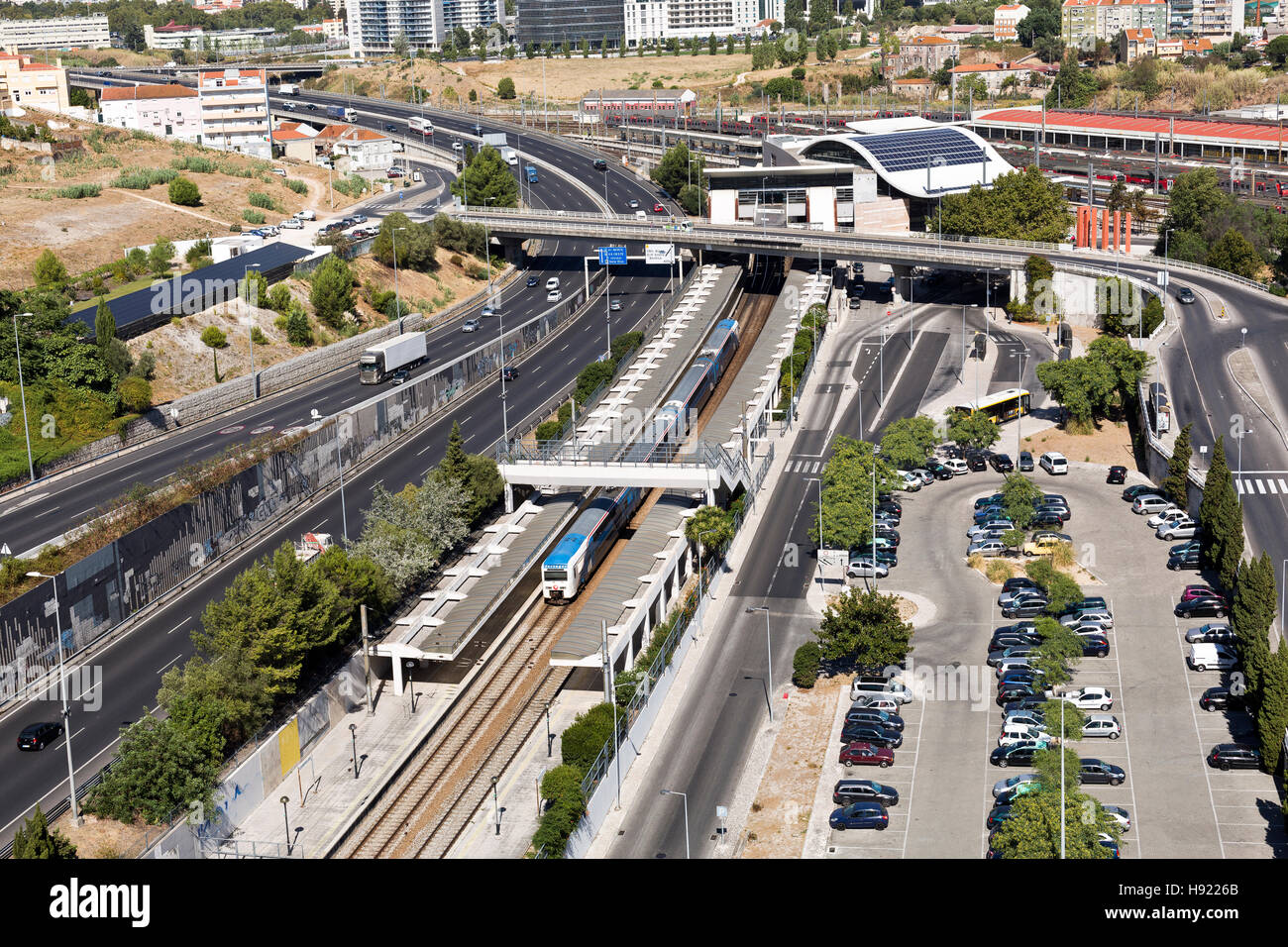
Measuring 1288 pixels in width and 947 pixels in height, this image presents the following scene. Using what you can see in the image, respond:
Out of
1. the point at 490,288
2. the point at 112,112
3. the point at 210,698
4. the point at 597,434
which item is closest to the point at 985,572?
the point at 597,434

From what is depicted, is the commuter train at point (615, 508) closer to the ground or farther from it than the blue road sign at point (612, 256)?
closer to the ground

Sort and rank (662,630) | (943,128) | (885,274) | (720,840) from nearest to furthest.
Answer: (720,840), (662,630), (885,274), (943,128)

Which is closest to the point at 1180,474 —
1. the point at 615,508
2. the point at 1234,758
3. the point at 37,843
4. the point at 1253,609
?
the point at 1253,609

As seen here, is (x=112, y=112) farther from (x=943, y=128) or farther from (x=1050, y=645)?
(x=1050, y=645)

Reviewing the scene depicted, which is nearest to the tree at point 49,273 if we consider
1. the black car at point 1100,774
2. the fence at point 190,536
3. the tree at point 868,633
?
the fence at point 190,536

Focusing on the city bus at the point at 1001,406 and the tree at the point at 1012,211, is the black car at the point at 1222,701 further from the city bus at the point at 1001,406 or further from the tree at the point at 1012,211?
the tree at the point at 1012,211

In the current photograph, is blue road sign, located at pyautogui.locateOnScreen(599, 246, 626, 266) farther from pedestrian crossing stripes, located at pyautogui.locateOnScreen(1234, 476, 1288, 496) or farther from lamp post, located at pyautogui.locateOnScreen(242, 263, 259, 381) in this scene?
pedestrian crossing stripes, located at pyautogui.locateOnScreen(1234, 476, 1288, 496)
